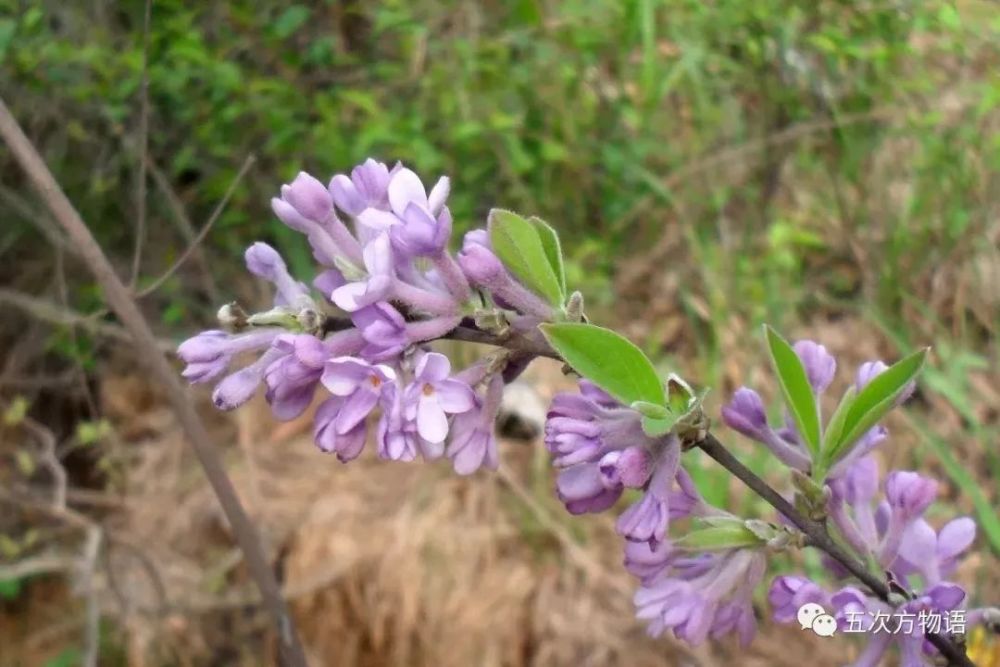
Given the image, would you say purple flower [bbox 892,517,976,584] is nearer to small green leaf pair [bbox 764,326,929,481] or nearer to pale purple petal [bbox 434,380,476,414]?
small green leaf pair [bbox 764,326,929,481]

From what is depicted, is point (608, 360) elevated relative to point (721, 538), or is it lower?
elevated

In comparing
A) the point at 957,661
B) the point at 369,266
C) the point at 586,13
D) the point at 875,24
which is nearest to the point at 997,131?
the point at 875,24

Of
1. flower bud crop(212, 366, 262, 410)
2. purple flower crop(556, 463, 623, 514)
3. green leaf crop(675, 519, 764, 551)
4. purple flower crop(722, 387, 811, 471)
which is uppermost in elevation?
flower bud crop(212, 366, 262, 410)

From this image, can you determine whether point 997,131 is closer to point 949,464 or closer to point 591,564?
point 949,464

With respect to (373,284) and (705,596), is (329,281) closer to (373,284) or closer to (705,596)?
(373,284)

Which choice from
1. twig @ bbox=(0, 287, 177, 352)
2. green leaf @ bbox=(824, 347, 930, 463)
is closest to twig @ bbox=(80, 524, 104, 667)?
twig @ bbox=(0, 287, 177, 352)

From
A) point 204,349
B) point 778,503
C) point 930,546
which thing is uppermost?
point 204,349

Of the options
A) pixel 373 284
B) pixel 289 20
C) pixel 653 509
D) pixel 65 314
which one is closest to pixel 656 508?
pixel 653 509
